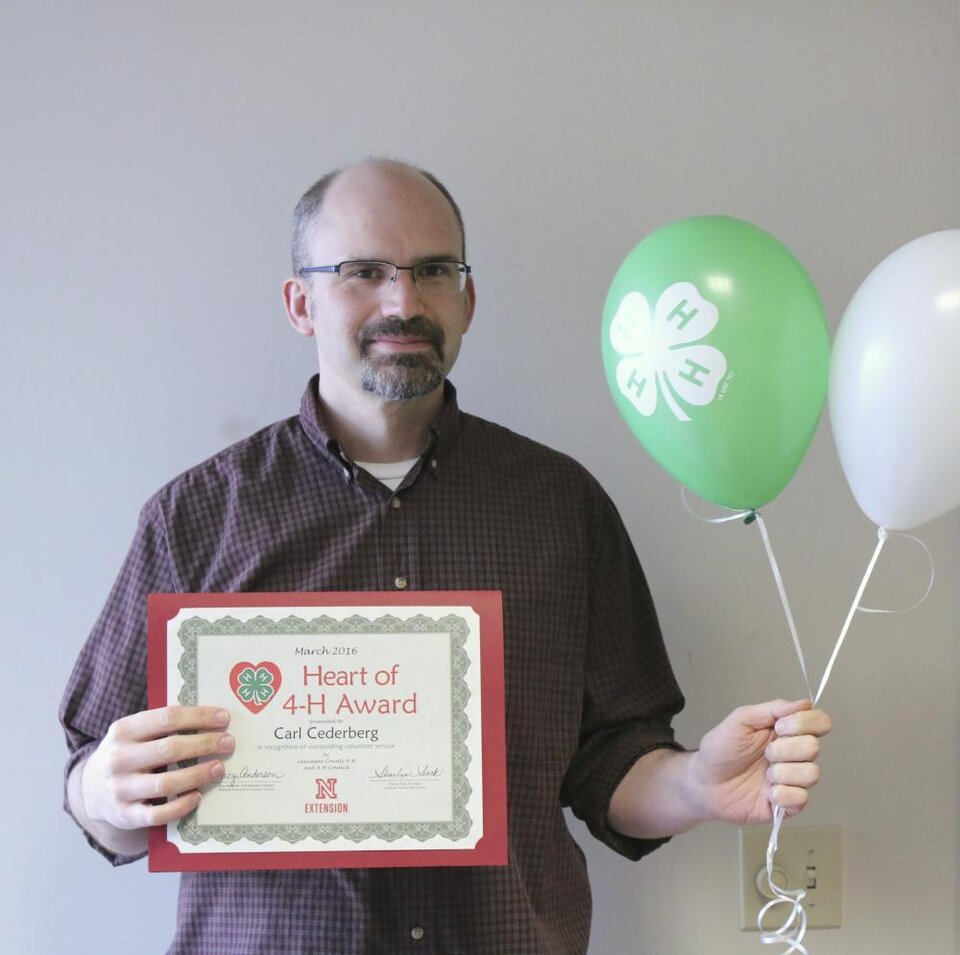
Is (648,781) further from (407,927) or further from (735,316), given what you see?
(735,316)

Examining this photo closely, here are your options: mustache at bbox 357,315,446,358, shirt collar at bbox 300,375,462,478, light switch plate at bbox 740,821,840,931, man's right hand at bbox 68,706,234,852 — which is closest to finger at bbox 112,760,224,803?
man's right hand at bbox 68,706,234,852

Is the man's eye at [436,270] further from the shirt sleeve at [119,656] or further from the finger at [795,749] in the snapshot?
the finger at [795,749]

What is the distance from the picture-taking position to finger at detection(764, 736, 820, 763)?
1.10 metres

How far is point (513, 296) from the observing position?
1.57 m

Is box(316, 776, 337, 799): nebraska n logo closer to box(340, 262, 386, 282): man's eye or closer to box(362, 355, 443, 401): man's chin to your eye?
box(362, 355, 443, 401): man's chin

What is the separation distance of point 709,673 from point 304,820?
662 millimetres

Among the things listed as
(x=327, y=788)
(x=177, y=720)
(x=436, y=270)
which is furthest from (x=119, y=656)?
(x=436, y=270)

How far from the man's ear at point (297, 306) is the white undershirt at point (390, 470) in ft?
0.60

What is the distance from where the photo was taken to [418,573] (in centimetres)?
128

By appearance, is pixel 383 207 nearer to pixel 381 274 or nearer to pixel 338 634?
pixel 381 274

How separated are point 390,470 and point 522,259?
39 cm

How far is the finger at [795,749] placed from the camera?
3.60 ft

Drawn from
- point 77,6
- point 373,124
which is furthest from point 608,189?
point 77,6

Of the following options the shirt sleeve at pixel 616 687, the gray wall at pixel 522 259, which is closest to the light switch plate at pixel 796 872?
the gray wall at pixel 522 259
